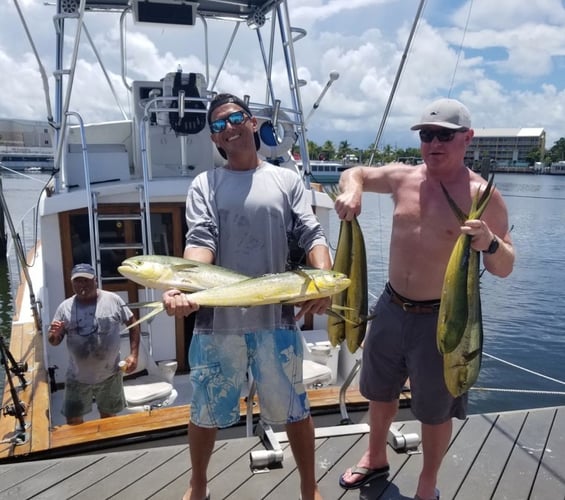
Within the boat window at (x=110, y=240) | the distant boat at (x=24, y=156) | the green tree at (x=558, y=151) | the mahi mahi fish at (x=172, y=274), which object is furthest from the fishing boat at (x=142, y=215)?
the green tree at (x=558, y=151)

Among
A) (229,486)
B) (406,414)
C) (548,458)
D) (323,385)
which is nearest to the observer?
(229,486)

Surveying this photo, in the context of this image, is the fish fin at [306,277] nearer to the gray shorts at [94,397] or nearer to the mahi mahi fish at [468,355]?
the mahi mahi fish at [468,355]

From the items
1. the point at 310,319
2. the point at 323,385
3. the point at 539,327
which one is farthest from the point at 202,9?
the point at 539,327

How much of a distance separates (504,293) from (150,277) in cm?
1354

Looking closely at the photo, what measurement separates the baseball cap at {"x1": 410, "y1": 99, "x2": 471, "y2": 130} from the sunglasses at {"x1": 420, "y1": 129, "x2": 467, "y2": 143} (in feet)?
0.11

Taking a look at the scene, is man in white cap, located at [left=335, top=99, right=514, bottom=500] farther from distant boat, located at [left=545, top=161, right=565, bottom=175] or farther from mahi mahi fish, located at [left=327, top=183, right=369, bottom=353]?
distant boat, located at [left=545, top=161, right=565, bottom=175]

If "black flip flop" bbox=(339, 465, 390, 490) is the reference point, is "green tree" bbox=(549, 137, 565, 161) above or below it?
above

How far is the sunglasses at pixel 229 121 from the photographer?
2.06 meters

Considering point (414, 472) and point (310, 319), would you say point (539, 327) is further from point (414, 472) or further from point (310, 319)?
point (414, 472)

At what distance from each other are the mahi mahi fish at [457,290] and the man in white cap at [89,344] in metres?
2.76

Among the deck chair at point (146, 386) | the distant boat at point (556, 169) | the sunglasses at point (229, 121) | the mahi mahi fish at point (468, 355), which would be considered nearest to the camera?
the mahi mahi fish at point (468, 355)

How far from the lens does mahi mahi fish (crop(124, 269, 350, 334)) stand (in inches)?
67.3

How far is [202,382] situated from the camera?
211cm

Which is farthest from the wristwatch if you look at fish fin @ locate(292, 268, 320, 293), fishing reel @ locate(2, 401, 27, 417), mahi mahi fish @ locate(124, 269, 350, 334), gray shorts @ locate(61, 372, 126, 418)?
gray shorts @ locate(61, 372, 126, 418)
